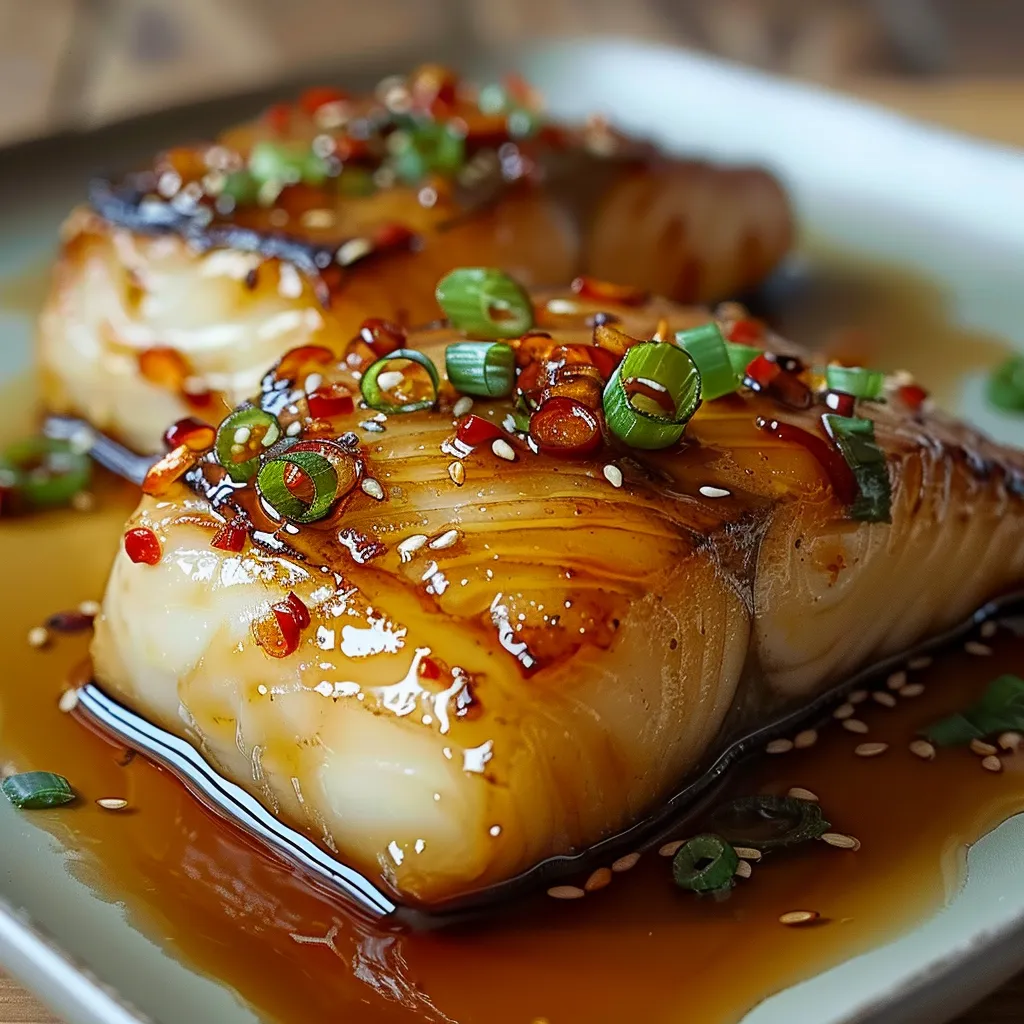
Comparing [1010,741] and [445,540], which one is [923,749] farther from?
[445,540]

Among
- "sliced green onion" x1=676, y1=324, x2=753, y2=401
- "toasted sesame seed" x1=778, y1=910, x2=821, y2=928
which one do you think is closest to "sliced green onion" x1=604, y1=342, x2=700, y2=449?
"sliced green onion" x1=676, y1=324, x2=753, y2=401

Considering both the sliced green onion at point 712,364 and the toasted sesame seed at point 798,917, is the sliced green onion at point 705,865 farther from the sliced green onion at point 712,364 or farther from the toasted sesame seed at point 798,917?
the sliced green onion at point 712,364

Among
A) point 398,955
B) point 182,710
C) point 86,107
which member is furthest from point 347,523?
point 86,107

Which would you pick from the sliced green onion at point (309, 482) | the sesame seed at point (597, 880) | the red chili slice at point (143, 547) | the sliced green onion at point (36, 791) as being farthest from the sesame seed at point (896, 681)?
the sliced green onion at point (36, 791)

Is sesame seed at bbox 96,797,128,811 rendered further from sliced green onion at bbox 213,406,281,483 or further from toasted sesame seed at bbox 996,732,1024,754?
toasted sesame seed at bbox 996,732,1024,754

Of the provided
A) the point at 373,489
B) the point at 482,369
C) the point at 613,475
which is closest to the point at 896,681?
the point at 613,475

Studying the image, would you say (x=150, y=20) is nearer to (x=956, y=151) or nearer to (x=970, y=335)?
(x=956, y=151)

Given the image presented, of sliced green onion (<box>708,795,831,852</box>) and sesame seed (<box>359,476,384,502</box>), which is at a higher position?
sesame seed (<box>359,476,384,502</box>)
